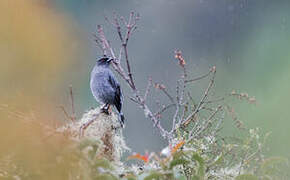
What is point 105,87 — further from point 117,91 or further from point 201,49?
point 201,49

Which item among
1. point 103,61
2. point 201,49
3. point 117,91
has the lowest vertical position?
point 117,91

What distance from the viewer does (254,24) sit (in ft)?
11.0

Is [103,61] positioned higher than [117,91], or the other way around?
[103,61]

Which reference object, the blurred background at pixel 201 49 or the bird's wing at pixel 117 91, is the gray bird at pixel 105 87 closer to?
the bird's wing at pixel 117 91

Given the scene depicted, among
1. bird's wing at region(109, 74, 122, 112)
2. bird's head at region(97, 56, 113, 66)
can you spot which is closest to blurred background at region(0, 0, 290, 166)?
bird's head at region(97, 56, 113, 66)

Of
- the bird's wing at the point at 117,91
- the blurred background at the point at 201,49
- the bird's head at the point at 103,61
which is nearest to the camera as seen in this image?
the bird's wing at the point at 117,91

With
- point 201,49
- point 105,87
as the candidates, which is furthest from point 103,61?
point 201,49

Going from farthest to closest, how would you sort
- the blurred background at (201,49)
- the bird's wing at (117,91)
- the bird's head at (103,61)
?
1. the blurred background at (201,49)
2. the bird's head at (103,61)
3. the bird's wing at (117,91)

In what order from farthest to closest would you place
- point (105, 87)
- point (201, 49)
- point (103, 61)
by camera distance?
point (201, 49)
point (103, 61)
point (105, 87)

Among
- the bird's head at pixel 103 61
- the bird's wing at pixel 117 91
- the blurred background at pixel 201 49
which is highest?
the blurred background at pixel 201 49

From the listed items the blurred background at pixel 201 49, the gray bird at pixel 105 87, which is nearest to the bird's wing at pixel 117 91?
the gray bird at pixel 105 87

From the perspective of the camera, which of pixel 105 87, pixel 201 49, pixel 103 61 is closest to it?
pixel 105 87

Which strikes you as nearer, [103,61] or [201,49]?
[103,61]

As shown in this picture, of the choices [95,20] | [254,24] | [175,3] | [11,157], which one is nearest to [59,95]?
[95,20]
